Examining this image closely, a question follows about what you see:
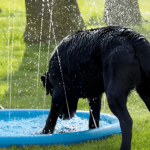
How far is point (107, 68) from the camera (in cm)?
311

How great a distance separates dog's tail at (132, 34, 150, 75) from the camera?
298cm

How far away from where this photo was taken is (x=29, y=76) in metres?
8.17

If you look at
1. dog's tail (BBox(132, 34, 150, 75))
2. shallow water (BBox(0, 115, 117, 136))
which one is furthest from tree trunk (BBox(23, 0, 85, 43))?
dog's tail (BBox(132, 34, 150, 75))

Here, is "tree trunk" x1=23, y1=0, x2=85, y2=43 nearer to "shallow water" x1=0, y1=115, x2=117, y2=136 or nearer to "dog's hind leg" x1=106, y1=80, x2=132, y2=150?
"shallow water" x1=0, y1=115, x2=117, y2=136

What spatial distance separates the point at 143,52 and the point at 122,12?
11.1m

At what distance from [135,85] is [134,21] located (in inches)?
444

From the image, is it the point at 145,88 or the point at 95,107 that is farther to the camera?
the point at 95,107

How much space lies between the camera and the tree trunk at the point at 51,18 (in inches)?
391

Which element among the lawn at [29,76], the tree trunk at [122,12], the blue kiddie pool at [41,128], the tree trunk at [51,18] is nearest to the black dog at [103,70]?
the blue kiddie pool at [41,128]

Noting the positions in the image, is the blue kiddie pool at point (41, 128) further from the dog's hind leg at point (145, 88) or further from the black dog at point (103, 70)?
the dog's hind leg at point (145, 88)

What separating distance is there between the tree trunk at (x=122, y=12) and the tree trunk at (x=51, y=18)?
11.4 feet

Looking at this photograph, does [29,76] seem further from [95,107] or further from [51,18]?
[95,107]

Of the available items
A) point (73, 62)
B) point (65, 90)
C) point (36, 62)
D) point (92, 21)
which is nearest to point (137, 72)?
point (73, 62)

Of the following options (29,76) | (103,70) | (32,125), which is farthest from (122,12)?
(103,70)
